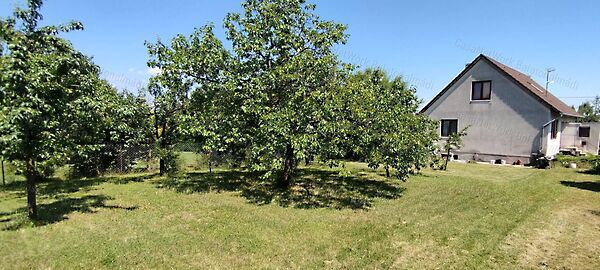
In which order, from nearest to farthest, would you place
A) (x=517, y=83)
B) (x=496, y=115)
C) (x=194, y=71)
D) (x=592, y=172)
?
(x=194, y=71) → (x=592, y=172) → (x=517, y=83) → (x=496, y=115)

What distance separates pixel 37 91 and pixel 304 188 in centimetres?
1016

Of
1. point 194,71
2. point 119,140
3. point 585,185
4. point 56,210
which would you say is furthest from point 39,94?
point 585,185

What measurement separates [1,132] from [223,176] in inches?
458

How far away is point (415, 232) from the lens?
8820mm

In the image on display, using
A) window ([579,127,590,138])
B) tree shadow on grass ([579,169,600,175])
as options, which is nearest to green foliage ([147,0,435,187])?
tree shadow on grass ([579,169,600,175])

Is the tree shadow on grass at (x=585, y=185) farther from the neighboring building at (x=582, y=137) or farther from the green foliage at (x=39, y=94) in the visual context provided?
the green foliage at (x=39, y=94)

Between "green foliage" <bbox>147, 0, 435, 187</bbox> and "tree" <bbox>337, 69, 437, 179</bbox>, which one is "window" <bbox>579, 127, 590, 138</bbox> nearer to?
"green foliage" <bbox>147, 0, 435, 187</bbox>

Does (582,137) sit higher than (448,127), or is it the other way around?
(448,127)

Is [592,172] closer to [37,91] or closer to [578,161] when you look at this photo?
[578,161]

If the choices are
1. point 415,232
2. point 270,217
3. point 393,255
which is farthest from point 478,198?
point 270,217

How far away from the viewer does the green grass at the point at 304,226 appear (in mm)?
6961

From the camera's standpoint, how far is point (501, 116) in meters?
25.8

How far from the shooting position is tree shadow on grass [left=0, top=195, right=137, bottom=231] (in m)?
8.97

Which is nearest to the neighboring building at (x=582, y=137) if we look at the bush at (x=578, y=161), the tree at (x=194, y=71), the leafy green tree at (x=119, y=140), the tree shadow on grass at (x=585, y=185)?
the bush at (x=578, y=161)
